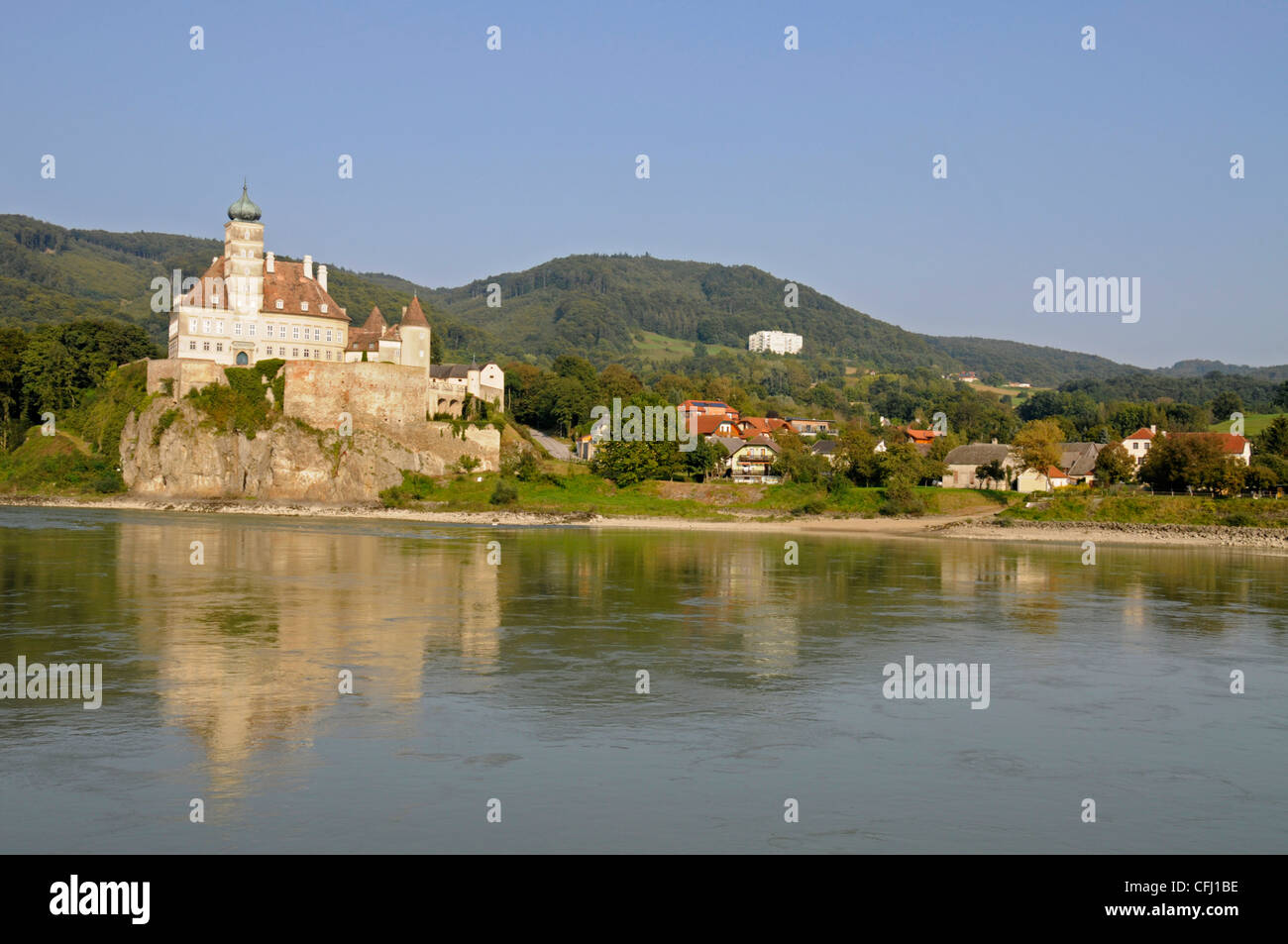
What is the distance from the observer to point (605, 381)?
101m

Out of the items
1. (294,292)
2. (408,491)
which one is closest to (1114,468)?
(408,491)

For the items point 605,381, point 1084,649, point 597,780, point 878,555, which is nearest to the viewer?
point 597,780

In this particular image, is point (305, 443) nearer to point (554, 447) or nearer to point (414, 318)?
point (414, 318)

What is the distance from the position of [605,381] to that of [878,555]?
5919cm

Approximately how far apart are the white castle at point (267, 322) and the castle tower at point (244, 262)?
65 millimetres

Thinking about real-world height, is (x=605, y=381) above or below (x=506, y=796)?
above

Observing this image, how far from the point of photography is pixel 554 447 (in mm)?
87812

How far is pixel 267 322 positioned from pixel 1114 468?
5573 cm

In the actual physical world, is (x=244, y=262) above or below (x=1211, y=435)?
above

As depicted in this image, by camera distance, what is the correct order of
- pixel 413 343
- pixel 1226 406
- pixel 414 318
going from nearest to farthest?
pixel 413 343 < pixel 414 318 < pixel 1226 406
